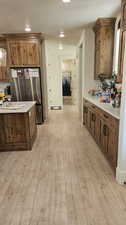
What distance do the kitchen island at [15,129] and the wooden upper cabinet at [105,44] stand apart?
2183 mm

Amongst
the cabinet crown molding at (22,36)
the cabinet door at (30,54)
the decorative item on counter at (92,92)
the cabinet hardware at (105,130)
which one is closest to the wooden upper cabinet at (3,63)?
the cabinet crown molding at (22,36)

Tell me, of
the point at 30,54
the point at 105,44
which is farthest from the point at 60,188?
the point at 30,54

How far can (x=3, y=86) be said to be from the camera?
18.0 feet

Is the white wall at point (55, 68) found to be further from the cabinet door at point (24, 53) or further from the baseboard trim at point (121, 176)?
the baseboard trim at point (121, 176)

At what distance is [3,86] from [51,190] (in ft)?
14.6

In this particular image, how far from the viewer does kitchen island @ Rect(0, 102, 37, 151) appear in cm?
300

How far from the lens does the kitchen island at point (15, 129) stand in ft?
9.85

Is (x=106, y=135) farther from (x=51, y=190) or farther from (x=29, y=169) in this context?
(x=29, y=169)

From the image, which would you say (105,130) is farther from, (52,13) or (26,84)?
(26,84)

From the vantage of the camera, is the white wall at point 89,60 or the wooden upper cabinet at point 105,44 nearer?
the wooden upper cabinet at point 105,44

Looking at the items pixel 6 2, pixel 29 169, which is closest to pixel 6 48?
pixel 6 2

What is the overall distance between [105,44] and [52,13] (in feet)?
4.78

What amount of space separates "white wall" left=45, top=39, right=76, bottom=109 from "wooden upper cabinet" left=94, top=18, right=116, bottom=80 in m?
3.25

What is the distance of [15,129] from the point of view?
3098 mm
